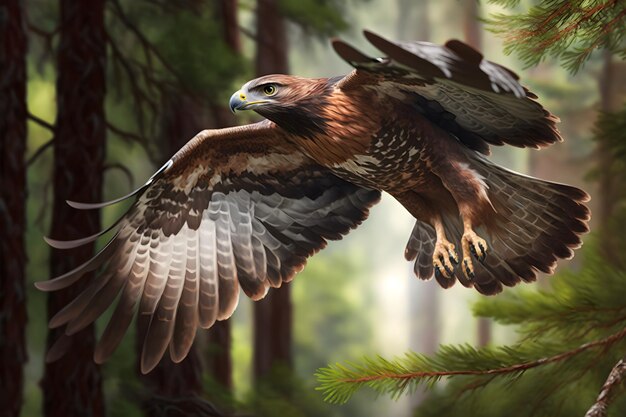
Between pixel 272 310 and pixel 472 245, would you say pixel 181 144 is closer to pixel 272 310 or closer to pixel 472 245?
pixel 272 310

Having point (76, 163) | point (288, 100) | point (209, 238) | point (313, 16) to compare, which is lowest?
point (209, 238)

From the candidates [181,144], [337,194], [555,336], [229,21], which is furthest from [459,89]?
[229,21]

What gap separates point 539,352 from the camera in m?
1.79

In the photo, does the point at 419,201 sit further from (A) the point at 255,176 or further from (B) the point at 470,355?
(A) the point at 255,176

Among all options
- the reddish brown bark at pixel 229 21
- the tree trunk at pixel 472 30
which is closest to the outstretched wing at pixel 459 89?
the reddish brown bark at pixel 229 21

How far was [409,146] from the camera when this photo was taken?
1.65m

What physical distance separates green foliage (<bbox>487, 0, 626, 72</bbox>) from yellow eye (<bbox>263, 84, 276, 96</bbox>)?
0.48 m

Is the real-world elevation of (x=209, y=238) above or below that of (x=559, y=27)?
below

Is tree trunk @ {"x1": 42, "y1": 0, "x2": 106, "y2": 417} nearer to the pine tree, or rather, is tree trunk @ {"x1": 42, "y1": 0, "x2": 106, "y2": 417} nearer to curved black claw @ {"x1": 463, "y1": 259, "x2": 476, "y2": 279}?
the pine tree

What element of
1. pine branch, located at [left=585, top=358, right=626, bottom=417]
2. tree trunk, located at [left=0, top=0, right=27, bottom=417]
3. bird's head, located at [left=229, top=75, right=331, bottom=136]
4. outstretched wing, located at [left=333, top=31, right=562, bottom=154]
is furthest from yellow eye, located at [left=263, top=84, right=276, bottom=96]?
tree trunk, located at [left=0, top=0, right=27, bottom=417]

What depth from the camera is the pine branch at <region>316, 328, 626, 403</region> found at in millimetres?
1518

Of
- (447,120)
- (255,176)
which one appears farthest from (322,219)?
(447,120)

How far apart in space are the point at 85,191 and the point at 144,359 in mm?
1482

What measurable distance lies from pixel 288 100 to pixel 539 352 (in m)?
0.80
